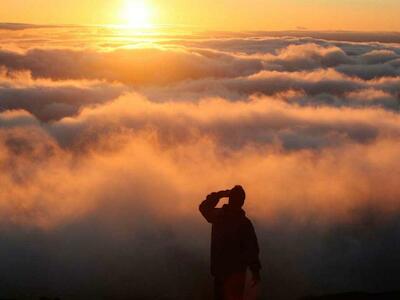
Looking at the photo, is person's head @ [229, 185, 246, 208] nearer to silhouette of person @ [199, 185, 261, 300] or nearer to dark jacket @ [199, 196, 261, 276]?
silhouette of person @ [199, 185, 261, 300]

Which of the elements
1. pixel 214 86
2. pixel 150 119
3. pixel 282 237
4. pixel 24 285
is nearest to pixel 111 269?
pixel 24 285

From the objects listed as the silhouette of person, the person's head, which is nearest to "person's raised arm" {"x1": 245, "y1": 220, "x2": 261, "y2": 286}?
the silhouette of person

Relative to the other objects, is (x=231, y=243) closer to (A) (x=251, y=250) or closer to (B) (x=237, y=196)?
(A) (x=251, y=250)

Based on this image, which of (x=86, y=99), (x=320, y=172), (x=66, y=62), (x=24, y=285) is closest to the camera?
(x=24, y=285)

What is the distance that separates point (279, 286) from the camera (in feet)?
85.8

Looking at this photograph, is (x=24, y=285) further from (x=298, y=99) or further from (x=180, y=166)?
(x=298, y=99)

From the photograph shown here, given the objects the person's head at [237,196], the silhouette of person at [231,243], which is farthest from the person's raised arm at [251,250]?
the person's head at [237,196]

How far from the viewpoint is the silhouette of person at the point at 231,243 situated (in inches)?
320

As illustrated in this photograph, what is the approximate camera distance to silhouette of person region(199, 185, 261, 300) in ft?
26.7

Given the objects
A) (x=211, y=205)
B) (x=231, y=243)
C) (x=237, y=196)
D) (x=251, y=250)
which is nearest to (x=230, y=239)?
(x=231, y=243)

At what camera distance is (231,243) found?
833 cm

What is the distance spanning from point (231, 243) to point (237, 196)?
954 mm

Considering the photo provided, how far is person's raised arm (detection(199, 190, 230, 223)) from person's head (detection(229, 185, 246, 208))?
0.61 feet

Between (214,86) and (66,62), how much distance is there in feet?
207
